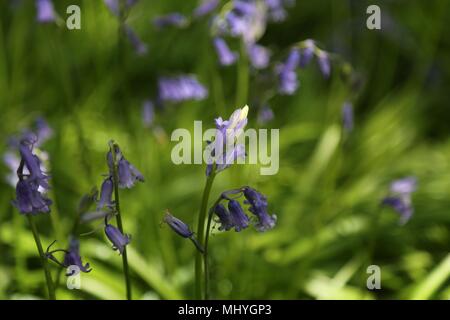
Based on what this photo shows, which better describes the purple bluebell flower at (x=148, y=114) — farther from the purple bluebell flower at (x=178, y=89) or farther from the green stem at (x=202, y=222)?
the green stem at (x=202, y=222)

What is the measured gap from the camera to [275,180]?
203 inches

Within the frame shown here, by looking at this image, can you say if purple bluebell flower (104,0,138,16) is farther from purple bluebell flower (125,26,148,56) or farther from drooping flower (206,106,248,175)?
drooping flower (206,106,248,175)

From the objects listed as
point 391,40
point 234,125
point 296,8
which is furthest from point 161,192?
point 296,8

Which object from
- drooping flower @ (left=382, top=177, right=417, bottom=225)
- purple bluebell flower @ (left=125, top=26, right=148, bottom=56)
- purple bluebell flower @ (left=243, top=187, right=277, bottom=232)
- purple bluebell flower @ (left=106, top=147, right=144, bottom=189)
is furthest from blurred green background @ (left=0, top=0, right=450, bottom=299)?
purple bluebell flower @ (left=106, top=147, right=144, bottom=189)

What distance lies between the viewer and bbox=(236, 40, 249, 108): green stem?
407 cm

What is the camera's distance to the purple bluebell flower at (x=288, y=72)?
3.57m

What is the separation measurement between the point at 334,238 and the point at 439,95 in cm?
310

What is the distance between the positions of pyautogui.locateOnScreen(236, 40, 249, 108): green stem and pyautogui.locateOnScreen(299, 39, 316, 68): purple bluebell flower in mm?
503

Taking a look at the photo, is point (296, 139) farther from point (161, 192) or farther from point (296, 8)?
point (296, 8)

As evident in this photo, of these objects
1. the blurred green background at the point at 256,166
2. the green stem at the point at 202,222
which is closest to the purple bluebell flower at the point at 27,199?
the green stem at the point at 202,222

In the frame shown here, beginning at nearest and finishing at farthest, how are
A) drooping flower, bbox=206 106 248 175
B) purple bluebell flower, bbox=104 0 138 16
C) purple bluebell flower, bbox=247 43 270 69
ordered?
drooping flower, bbox=206 106 248 175
purple bluebell flower, bbox=104 0 138 16
purple bluebell flower, bbox=247 43 270 69

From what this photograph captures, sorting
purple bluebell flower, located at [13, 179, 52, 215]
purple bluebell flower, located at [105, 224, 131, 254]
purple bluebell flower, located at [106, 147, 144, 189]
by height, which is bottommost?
purple bluebell flower, located at [105, 224, 131, 254]

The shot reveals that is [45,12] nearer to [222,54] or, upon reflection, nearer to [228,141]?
[222,54]

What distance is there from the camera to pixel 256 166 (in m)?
4.42
